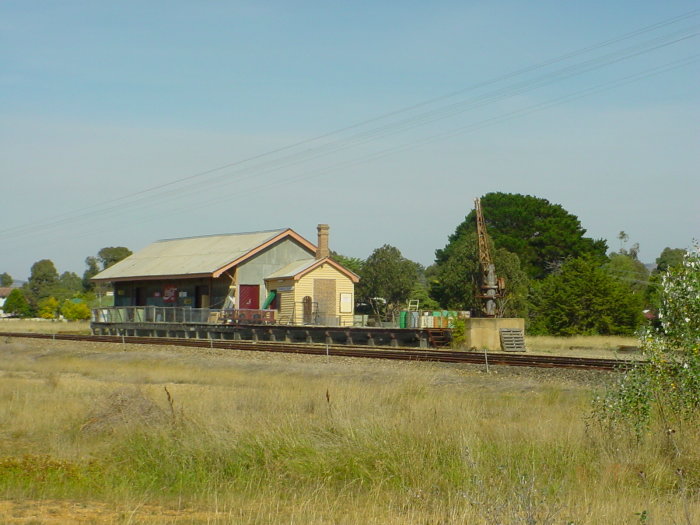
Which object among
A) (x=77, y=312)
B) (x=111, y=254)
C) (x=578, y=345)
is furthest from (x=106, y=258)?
(x=578, y=345)

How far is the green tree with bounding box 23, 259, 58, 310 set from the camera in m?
135

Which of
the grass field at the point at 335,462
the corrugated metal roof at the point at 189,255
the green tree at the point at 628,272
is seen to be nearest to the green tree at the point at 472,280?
the corrugated metal roof at the point at 189,255

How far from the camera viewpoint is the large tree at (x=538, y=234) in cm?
7788

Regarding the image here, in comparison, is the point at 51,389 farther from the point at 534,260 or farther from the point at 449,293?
the point at 534,260

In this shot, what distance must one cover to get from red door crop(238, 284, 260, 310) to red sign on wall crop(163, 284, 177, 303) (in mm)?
6222

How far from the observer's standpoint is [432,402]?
46.7 ft

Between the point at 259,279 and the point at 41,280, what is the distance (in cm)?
9808

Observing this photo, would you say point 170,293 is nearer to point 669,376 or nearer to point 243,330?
point 243,330

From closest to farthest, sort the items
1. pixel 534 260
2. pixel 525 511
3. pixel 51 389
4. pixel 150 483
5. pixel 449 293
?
pixel 525 511 < pixel 150 483 < pixel 51 389 < pixel 449 293 < pixel 534 260

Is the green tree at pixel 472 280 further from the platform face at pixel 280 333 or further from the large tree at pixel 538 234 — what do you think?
the platform face at pixel 280 333

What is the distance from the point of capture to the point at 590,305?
165 ft

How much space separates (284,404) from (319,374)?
7703mm

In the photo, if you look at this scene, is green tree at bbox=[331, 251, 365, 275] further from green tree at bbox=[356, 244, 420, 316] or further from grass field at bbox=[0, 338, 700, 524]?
grass field at bbox=[0, 338, 700, 524]

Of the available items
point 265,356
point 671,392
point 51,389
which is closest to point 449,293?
point 265,356
